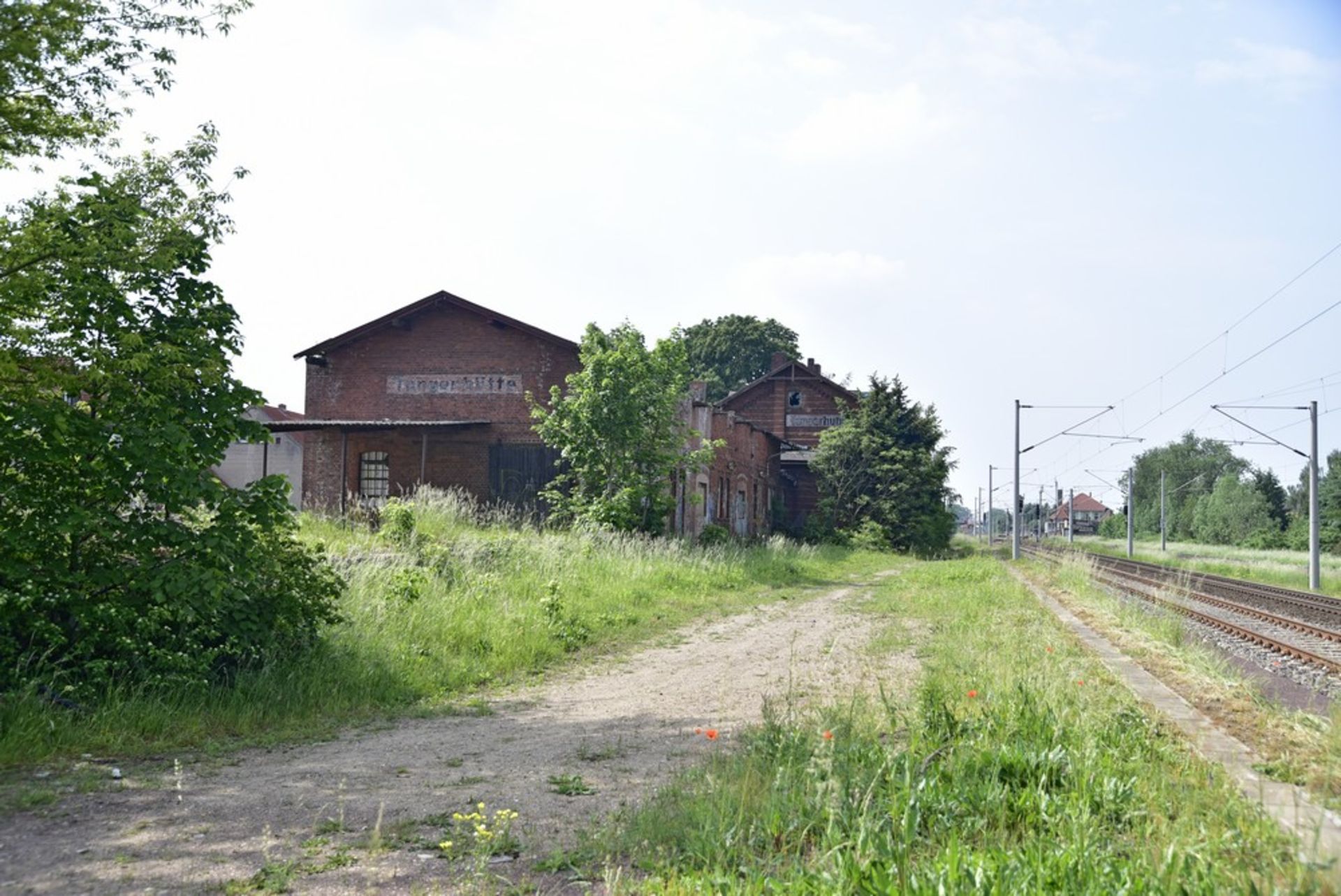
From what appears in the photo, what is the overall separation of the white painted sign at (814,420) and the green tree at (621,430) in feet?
Answer: 99.0

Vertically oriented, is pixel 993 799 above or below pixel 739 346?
below

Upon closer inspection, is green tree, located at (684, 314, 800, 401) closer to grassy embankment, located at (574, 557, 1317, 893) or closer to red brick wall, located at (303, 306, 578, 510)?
red brick wall, located at (303, 306, 578, 510)

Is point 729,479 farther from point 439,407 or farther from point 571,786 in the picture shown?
point 571,786

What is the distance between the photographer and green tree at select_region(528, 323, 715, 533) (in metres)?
22.5

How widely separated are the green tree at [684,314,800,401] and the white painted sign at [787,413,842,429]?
16363 mm

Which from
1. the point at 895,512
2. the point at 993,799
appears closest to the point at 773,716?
the point at 993,799

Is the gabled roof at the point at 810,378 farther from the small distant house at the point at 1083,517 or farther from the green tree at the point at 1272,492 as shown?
the small distant house at the point at 1083,517

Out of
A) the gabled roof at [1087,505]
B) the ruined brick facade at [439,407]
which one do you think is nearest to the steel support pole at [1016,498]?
the ruined brick facade at [439,407]

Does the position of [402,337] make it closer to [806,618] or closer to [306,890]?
[806,618]

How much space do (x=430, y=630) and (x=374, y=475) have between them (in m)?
19.0

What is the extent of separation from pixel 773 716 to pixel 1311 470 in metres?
25.8

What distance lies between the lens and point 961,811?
455 cm

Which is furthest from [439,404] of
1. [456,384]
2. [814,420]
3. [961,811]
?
[814,420]

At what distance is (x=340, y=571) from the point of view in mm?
12117
